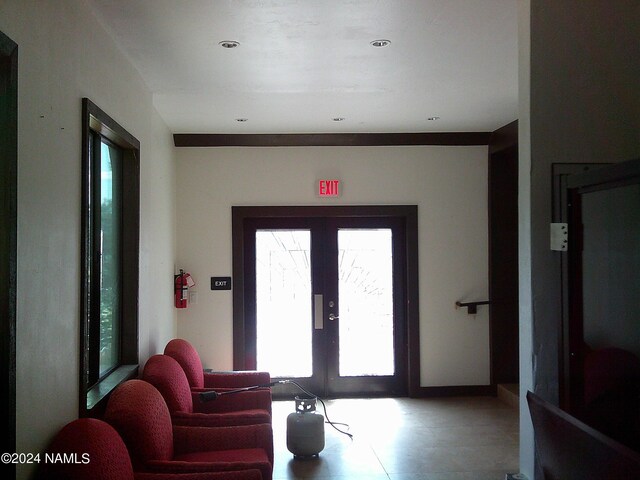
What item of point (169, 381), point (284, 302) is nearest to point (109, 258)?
point (169, 381)

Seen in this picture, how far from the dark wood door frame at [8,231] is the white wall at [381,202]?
4293mm

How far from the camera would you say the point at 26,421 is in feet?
6.80

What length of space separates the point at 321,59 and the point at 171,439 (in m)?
2.39

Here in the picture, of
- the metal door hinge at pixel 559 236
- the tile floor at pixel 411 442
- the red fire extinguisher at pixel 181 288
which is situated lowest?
the tile floor at pixel 411 442

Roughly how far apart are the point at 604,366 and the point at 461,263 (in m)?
4.11

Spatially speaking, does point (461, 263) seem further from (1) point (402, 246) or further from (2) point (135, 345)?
(2) point (135, 345)

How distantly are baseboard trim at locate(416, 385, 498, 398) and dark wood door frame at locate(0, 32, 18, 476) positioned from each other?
4.95m

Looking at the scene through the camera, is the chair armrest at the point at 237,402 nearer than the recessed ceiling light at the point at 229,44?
No

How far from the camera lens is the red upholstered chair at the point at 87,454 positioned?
2.12 m

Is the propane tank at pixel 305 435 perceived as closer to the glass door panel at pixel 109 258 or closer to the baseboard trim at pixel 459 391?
the glass door panel at pixel 109 258

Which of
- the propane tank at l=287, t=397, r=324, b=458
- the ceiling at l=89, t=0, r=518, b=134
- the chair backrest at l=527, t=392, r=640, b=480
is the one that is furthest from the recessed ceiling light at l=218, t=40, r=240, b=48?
the propane tank at l=287, t=397, r=324, b=458

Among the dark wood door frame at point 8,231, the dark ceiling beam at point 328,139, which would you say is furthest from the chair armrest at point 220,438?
the dark ceiling beam at point 328,139

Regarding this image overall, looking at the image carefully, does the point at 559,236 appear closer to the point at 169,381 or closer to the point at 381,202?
the point at 169,381

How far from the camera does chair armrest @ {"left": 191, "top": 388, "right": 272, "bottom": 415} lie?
13.9 feet
